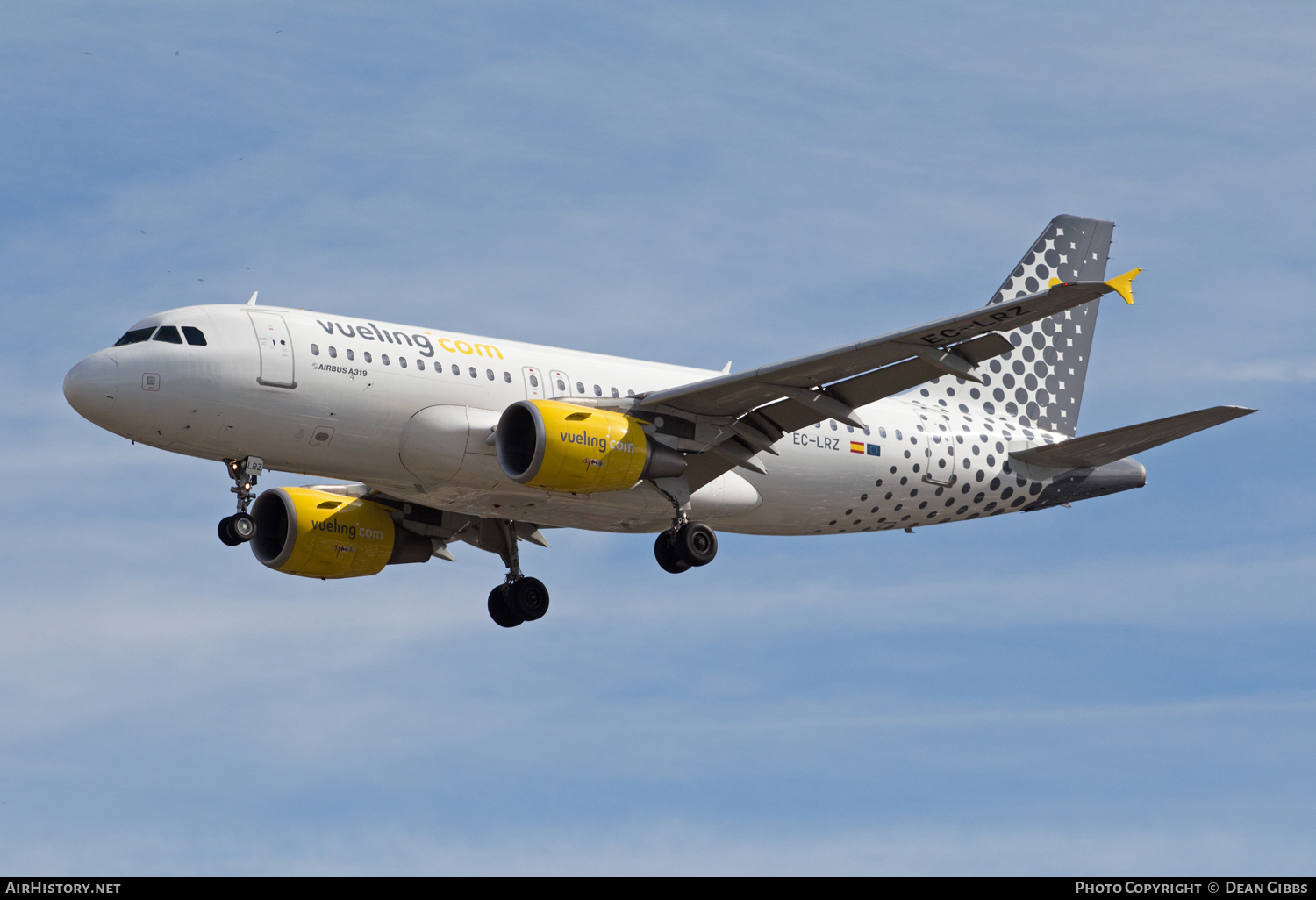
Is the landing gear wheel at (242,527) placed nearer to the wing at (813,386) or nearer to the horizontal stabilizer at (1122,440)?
the wing at (813,386)

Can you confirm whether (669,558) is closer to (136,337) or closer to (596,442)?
(596,442)

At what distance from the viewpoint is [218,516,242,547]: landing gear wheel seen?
31.4 m

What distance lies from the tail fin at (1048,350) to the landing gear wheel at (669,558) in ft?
28.4

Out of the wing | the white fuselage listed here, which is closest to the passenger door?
the white fuselage

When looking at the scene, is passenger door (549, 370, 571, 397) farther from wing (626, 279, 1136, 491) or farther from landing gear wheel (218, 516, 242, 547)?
landing gear wheel (218, 516, 242, 547)

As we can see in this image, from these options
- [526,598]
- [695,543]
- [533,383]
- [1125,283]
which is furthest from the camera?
[526,598]

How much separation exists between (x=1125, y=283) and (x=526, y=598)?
54.2ft

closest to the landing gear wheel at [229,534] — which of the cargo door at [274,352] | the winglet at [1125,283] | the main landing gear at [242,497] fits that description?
the main landing gear at [242,497]

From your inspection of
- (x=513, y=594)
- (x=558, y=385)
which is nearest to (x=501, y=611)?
(x=513, y=594)

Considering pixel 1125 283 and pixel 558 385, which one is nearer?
pixel 1125 283

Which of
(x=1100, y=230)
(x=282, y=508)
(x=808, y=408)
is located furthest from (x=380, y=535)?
(x=1100, y=230)

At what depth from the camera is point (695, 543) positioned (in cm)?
3428

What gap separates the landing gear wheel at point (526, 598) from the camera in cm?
3875

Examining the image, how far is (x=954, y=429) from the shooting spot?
1533 inches
